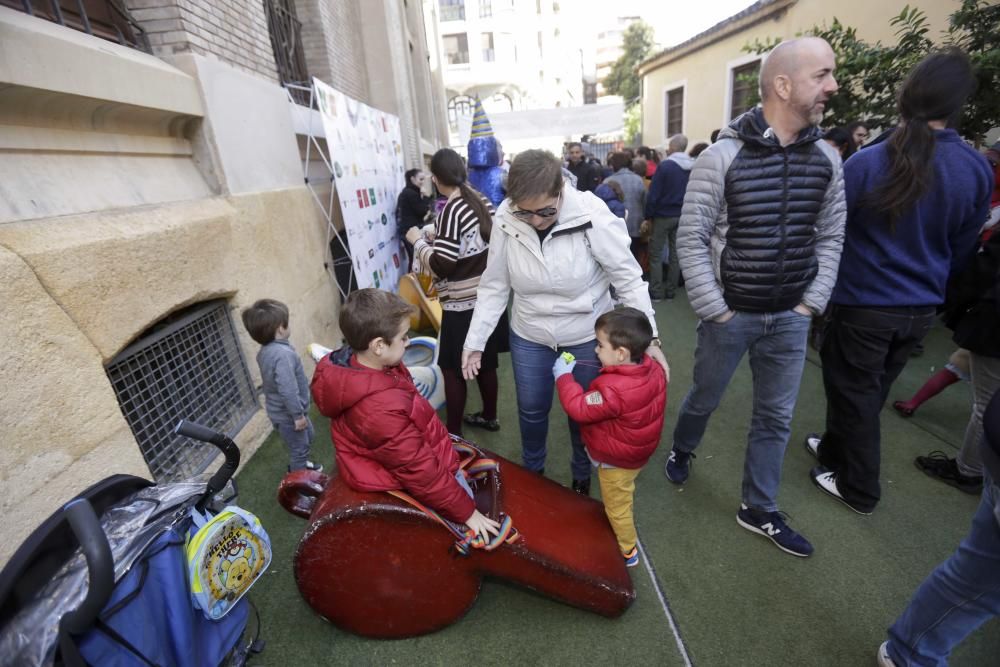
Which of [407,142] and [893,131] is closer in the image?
[893,131]

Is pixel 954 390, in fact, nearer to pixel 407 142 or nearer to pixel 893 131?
pixel 893 131

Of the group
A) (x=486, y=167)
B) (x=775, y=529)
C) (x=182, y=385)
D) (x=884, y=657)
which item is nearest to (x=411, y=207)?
(x=486, y=167)

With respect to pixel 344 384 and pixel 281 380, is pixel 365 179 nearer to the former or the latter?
pixel 281 380

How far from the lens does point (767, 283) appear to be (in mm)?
1955

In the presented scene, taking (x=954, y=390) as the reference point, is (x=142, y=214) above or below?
above

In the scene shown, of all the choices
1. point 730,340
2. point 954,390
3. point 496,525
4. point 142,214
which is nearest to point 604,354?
point 730,340

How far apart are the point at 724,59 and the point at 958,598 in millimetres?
15087

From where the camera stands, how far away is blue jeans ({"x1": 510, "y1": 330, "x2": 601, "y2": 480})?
2.22m

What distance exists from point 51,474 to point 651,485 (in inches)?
109

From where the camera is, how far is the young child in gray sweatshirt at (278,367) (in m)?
2.51

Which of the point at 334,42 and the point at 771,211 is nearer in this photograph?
the point at 771,211

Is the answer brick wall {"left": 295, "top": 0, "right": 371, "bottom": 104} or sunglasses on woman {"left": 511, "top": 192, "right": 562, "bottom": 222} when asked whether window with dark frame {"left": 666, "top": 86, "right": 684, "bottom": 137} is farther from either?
sunglasses on woman {"left": 511, "top": 192, "right": 562, "bottom": 222}

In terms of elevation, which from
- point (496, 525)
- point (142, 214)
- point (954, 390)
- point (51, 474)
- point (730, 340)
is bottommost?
point (954, 390)

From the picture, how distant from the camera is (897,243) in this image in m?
2.04
